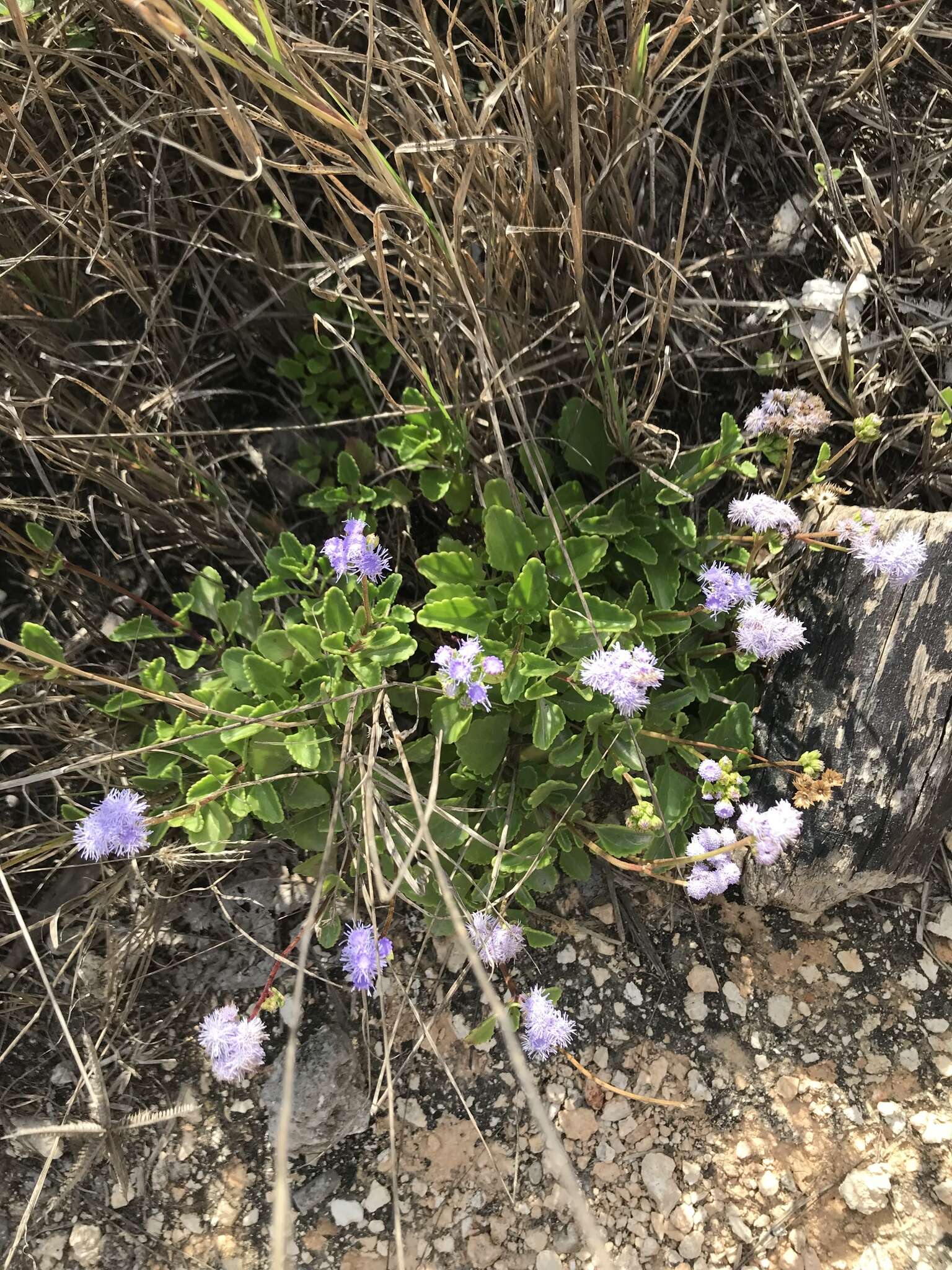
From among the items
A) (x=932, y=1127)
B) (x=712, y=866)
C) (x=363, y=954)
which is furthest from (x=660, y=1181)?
(x=363, y=954)

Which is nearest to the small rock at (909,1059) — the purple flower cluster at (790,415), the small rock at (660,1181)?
the small rock at (660,1181)

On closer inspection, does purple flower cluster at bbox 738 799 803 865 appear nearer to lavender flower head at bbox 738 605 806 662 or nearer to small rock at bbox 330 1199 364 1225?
lavender flower head at bbox 738 605 806 662

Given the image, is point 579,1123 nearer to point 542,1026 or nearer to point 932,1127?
point 542,1026

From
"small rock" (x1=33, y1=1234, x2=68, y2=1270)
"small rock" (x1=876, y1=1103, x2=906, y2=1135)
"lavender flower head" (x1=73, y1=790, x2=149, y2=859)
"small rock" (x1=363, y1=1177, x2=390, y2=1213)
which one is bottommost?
"small rock" (x1=33, y1=1234, x2=68, y2=1270)

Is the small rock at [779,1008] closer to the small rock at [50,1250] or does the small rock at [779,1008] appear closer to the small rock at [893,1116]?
the small rock at [893,1116]

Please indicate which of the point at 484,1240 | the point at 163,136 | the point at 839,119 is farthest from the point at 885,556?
the point at 163,136

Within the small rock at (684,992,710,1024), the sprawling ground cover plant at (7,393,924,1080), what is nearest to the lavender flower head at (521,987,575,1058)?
the sprawling ground cover plant at (7,393,924,1080)
